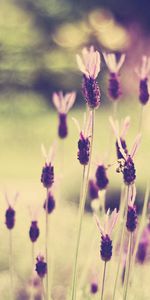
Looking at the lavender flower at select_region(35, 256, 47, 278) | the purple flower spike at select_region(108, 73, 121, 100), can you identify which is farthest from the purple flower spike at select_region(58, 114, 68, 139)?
the lavender flower at select_region(35, 256, 47, 278)

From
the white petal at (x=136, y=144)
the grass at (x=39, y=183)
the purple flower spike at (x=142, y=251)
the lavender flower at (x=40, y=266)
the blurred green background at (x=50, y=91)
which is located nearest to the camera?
the white petal at (x=136, y=144)

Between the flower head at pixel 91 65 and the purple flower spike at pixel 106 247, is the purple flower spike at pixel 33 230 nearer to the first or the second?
the purple flower spike at pixel 106 247

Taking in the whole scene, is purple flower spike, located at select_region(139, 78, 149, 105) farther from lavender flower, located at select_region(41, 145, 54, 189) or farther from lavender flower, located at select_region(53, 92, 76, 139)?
lavender flower, located at select_region(41, 145, 54, 189)

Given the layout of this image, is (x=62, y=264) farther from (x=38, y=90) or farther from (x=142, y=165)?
(x=38, y=90)

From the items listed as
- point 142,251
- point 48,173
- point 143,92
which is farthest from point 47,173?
point 142,251

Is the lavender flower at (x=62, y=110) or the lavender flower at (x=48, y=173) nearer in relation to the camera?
the lavender flower at (x=48, y=173)

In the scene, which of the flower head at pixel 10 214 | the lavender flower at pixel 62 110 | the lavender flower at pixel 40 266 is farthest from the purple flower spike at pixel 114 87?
the lavender flower at pixel 40 266

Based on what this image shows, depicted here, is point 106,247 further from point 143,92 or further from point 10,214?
point 143,92
